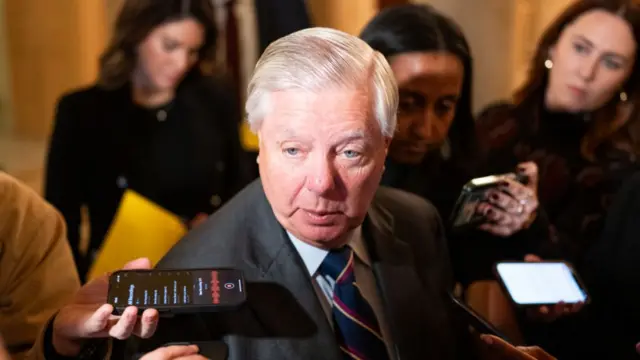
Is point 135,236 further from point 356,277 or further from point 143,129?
point 356,277

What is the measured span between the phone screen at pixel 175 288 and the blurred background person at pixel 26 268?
8.3 inches

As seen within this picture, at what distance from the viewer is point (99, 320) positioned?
774 mm

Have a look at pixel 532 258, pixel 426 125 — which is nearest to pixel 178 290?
pixel 426 125

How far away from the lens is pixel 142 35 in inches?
61.5

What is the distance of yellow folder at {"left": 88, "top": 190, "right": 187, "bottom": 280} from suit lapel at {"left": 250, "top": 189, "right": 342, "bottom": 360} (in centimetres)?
47

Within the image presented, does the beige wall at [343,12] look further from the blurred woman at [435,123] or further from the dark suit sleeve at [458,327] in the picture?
the dark suit sleeve at [458,327]

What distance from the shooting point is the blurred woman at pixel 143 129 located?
1531mm

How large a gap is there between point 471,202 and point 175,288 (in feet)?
1.65

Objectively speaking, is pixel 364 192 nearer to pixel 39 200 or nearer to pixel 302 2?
pixel 39 200

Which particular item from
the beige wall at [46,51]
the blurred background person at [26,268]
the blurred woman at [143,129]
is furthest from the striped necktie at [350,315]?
the beige wall at [46,51]

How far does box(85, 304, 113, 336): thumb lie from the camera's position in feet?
2.51

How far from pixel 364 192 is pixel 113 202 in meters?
0.83

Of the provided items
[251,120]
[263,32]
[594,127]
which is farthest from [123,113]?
[594,127]

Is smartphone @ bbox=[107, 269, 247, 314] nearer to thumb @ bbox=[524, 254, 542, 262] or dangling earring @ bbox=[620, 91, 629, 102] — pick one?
thumb @ bbox=[524, 254, 542, 262]
